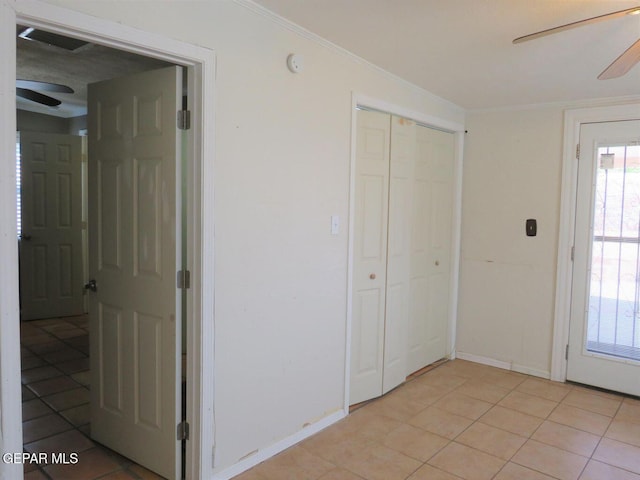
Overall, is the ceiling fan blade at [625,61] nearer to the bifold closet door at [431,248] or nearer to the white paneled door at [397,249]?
the white paneled door at [397,249]

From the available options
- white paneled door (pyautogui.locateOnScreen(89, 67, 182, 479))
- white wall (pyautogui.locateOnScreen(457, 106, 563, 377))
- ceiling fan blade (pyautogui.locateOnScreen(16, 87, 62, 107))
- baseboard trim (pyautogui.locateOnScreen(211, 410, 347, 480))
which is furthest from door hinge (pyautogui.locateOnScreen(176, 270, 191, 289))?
white wall (pyautogui.locateOnScreen(457, 106, 563, 377))

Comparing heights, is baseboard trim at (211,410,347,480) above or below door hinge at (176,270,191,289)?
below

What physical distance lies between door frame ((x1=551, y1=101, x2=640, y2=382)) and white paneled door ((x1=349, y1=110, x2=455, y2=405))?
35.9 inches

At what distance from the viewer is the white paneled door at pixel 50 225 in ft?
17.0

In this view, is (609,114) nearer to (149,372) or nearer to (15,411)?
(149,372)

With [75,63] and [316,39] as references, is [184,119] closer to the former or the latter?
[316,39]

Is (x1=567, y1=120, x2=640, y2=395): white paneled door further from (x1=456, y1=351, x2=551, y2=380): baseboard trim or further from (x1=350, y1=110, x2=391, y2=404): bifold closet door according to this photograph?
(x1=350, y1=110, x2=391, y2=404): bifold closet door

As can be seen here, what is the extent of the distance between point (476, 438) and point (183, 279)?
202cm

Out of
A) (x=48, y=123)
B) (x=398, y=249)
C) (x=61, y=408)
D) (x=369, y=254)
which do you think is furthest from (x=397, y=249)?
(x=48, y=123)

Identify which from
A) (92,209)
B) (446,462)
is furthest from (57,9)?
(446,462)

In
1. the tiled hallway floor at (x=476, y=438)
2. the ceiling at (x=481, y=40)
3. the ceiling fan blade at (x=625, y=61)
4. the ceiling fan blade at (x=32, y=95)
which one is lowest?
the tiled hallway floor at (x=476, y=438)

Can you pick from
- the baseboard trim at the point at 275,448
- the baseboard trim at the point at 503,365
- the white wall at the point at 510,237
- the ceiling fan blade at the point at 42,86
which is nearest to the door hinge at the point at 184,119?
the ceiling fan blade at the point at 42,86

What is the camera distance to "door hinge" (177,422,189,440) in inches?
90.1

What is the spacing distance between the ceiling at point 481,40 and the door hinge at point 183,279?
51.9 inches
